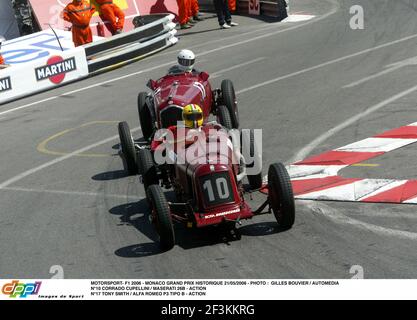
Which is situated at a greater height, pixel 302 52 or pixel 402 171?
pixel 402 171

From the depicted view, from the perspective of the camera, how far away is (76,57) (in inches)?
856

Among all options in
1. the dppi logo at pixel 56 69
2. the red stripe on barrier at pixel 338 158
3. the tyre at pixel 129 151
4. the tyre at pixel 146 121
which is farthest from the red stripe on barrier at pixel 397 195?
the dppi logo at pixel 56 69

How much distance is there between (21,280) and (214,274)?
2009 mm

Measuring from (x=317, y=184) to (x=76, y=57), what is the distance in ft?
38.7

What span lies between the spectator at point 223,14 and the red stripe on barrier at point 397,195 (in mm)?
16547

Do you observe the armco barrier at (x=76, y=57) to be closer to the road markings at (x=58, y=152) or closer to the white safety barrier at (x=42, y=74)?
the white safety barrier at (x=42, y=74)

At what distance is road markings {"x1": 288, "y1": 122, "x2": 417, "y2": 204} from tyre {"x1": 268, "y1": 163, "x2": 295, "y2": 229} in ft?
3.58

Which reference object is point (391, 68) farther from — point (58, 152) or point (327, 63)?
point (58, 152)

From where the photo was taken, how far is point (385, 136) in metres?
13.4

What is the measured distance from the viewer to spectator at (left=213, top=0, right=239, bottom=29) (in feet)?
86.9

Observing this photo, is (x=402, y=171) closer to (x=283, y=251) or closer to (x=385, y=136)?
(x=385, y=136)

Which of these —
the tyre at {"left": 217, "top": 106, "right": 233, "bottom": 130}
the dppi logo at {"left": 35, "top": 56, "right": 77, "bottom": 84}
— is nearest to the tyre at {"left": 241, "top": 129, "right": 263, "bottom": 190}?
the tyre at {"left": 217, "top": 106, "right": 233, "bottom": 130}

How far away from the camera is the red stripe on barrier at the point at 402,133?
43.2ft

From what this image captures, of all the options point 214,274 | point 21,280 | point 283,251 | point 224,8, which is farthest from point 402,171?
point 224,8
